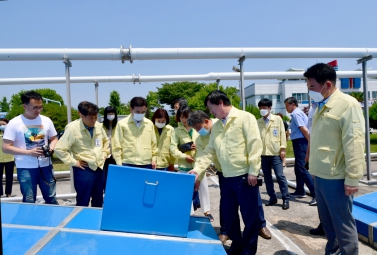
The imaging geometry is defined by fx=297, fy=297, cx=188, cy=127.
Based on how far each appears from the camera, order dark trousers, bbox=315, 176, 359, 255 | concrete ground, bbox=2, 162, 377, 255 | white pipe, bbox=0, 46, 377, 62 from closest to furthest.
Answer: dark trousers, bbox=315, 176, 359, 255 → concrete ground, bbox=2, 162, 377, 255 → white pipe, bbox=0, 46, 377, 62

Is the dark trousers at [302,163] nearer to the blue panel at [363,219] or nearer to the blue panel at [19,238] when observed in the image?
the blue panel at [363,219]

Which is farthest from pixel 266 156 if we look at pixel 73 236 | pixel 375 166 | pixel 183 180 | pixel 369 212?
pixel 375 166

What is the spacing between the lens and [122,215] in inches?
94.8

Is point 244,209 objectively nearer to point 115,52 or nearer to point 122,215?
point 122,215

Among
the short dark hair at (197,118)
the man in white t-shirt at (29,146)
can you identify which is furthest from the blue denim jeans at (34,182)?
the short dark hair at (197,118)

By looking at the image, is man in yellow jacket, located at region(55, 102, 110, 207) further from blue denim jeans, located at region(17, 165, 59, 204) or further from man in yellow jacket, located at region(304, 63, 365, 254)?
man in yellow jacket, located at region(304, 63, 365, 254)

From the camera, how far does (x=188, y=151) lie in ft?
13.9

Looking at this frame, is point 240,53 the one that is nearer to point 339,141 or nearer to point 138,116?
point 138,116

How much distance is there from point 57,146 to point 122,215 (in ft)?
5.30

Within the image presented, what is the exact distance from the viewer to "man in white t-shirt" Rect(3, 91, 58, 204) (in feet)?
11.5

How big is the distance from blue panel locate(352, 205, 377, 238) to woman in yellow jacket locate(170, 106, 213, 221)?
1.82 meters

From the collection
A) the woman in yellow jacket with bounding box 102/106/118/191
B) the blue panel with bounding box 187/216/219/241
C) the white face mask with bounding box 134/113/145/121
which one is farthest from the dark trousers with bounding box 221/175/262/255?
the woman in yellow jacket with bounding box 102/106/118/191

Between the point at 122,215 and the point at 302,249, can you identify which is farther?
the point at 302,249

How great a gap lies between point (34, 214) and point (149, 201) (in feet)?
3.93
